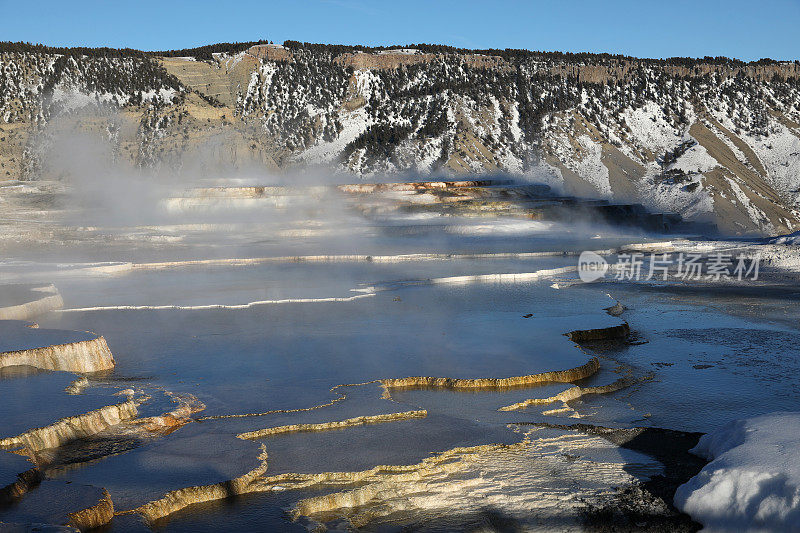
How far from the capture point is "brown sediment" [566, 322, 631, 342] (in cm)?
813

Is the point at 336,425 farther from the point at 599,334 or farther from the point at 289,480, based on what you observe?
the point at 599,334

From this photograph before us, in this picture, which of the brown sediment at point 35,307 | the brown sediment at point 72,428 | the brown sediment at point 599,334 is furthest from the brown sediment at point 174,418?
the brown sediment at point 599,334

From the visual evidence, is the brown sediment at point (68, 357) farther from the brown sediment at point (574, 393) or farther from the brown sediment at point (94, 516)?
the brown sediment at point (574, 393)

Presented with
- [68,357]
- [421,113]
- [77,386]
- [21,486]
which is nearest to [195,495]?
[21,486]

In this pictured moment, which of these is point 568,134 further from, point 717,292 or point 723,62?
point 717,292

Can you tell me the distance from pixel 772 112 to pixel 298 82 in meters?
25.6

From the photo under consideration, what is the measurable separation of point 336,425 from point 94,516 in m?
1.74

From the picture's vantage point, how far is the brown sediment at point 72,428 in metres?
4.71

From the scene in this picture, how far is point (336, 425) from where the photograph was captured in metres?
5.38

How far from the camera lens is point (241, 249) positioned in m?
17.8

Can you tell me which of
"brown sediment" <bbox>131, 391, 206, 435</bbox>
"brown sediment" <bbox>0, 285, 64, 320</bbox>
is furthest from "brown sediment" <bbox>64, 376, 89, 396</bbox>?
"brown sediment" <bbox>0, 285, 64, 320</bbox>

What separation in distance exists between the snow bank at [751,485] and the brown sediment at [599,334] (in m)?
3.33

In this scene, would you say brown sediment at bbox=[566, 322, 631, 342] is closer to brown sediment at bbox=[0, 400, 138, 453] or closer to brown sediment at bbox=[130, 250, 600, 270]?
brown sediment at bbox=[0, 400, 138, 453]

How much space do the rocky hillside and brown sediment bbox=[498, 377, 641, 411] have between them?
29.3 meters
